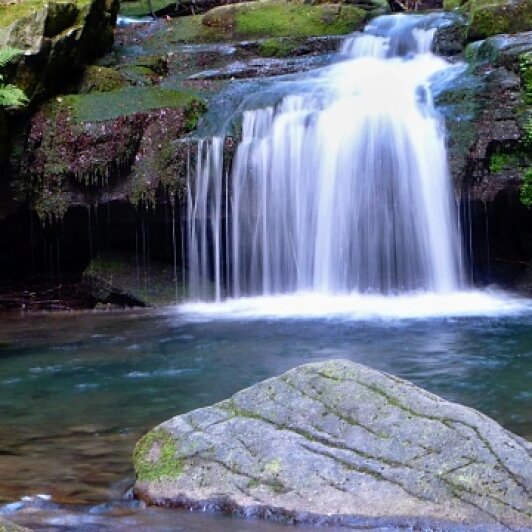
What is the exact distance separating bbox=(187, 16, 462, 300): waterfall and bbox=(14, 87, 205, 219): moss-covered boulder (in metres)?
0.53

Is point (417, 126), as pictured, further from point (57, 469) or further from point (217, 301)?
point (57, 469)

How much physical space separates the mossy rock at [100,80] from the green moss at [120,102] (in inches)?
22.6

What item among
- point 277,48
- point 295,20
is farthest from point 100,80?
point 295,20

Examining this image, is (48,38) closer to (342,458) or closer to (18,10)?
(18,10)

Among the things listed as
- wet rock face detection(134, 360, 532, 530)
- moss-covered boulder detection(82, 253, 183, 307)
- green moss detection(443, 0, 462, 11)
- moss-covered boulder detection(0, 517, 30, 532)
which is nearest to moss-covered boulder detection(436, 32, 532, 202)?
moss-covered boulder detection(82, 253, 183, 307)

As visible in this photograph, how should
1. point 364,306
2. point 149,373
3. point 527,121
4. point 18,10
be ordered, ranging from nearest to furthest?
point 149,373
point 364,306
point 527,121
point 18,10

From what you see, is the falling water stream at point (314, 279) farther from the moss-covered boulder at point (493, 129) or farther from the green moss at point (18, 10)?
the green moss at point (18, 10)

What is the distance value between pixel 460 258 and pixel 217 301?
136 inches

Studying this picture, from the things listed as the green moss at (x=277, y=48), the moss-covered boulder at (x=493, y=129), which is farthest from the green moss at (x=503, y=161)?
the green moss at (x=277, y=48)

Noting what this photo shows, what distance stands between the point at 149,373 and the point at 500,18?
30.9 ft

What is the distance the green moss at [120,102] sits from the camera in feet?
38.1

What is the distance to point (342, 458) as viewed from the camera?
12.1 feet

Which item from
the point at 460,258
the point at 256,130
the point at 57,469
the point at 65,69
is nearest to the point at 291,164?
the point at 256,130

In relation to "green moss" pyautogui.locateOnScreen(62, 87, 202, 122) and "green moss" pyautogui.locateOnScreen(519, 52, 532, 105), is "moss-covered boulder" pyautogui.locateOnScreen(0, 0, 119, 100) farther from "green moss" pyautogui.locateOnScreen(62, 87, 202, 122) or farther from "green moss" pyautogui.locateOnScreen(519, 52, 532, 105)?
"green moss" pyautogui.locateOnScreen(519, 52, 532, 105)
